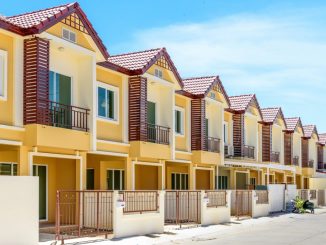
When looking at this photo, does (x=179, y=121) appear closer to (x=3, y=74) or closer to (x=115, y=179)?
(x=115, y=179)

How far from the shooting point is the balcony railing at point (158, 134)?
25.9 metres

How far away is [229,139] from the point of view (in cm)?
3641

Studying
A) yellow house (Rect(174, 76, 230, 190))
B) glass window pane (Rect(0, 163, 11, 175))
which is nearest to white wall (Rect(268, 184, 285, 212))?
yellow house (Rect(174, 76, 230, 190))

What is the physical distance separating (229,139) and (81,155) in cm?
1659

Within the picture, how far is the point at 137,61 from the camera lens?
25422 mm

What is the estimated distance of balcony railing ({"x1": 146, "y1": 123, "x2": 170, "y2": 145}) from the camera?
25938 millimetres

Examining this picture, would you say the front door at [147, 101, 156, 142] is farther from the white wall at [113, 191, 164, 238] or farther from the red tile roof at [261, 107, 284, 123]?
the red tile roof at [261, 107, 284, 123]

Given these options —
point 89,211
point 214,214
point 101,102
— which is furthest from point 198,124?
point 89,211

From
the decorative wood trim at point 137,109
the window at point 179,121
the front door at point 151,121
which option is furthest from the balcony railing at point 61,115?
the window at point 179,121

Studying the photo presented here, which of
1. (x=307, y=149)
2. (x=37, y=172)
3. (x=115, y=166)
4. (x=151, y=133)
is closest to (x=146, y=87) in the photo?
(x=151, y=133)

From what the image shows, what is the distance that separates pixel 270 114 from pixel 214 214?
18366 millimetres

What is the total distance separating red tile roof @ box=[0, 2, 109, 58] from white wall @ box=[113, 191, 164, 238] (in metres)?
5.92

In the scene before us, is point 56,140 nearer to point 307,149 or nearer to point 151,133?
point 151,133

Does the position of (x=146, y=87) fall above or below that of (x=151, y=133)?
above
